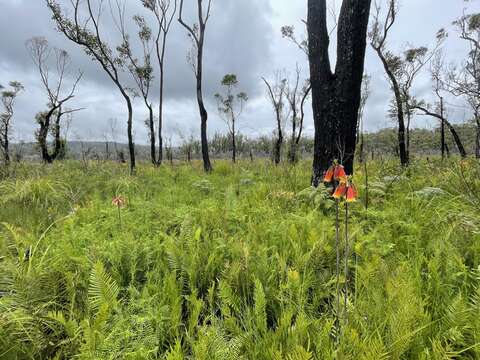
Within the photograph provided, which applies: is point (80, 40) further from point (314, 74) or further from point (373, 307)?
point (373, 307)

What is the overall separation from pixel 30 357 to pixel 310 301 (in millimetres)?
1520

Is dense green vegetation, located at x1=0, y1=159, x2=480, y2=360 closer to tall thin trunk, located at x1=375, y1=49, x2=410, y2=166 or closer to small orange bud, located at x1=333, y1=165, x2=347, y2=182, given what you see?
small orange bud, located at x1=333, y1=165, x2=347, y2=182

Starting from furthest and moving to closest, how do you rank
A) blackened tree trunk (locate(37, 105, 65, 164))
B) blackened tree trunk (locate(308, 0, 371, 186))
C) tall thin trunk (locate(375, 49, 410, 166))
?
blackened tree trunk (locate(37, 105, 65, 164)), tall thin trunk (locate(375, 49, 410, 166)), blackened tree trunk (locate(308, 0, 371, 186))

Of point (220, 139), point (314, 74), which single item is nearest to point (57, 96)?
point (314, 74)

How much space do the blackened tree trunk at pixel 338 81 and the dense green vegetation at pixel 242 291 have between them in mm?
1295

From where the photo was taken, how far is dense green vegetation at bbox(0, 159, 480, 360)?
111 centimetres

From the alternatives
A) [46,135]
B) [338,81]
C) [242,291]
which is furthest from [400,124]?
[46,135]

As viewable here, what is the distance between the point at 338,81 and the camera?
12.8 feet

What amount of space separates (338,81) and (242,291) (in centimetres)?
355

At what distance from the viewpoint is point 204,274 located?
5.98 feet

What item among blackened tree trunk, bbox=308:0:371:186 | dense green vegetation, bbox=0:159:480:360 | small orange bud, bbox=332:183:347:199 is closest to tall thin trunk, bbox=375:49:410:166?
blackened tree trunk, bbox=308:0:371:186

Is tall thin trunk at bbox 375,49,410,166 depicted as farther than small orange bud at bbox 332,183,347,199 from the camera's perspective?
Yes

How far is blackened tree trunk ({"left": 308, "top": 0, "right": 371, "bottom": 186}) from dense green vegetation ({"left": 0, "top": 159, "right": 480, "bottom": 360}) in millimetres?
1295

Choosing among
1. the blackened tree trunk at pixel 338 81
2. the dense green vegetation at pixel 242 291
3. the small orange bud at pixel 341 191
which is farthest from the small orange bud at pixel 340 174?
the blackened tree trunk at pixel 338 81
